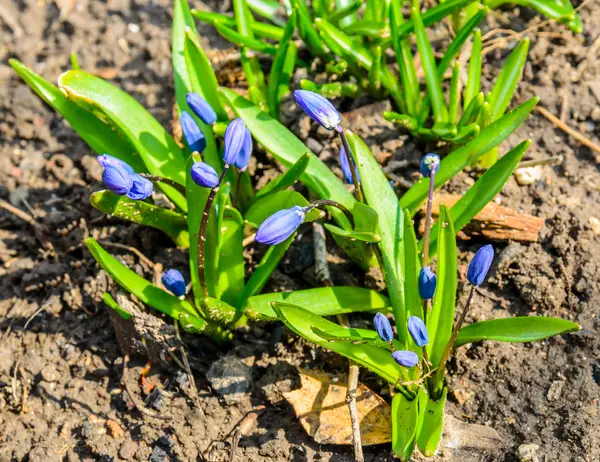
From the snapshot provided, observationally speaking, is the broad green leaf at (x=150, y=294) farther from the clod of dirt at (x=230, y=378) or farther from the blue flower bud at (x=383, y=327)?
the blue flower bud at (x=383, y=327)

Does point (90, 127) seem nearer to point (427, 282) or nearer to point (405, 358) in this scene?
point (427, 282)

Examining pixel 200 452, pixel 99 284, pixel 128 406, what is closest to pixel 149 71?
pixel 99 284

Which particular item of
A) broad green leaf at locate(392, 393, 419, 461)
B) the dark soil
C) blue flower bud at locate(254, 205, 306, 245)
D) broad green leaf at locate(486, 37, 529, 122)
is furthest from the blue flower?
broad green leaf at locate(486, 37, 529, 122)

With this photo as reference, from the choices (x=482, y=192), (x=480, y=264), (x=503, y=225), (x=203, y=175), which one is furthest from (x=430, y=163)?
(x=203, y=175)

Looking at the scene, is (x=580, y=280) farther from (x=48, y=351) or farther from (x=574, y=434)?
(x=48, y=351)

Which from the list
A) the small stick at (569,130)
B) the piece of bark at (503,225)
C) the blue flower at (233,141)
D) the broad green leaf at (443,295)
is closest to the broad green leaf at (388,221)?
the broad green leaf at (443,295)

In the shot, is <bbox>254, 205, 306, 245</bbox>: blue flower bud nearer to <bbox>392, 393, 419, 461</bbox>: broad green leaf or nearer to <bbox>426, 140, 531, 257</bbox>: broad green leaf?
<bbox>426, 140, 531, 257</bbox>: broad green leaf
